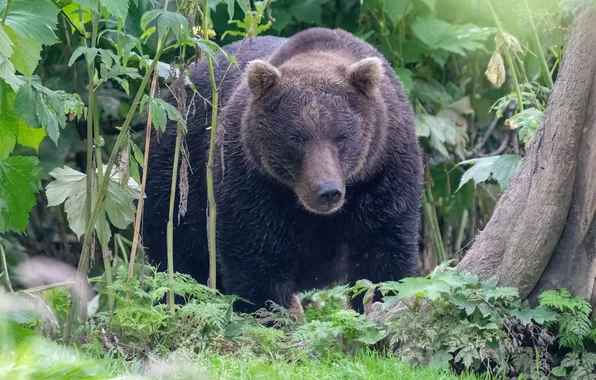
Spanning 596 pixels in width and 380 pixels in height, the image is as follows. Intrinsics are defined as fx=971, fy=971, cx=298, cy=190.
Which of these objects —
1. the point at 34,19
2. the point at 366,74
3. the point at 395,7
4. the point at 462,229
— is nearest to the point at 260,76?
the point at 366,74

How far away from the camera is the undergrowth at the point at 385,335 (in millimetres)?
4500

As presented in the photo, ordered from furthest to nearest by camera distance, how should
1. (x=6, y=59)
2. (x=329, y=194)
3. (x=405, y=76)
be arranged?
(x=405, y=76)
(x=329, y=194)
(x=6, y=59)

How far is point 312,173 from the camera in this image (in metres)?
5.70

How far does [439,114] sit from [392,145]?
251 centimetres

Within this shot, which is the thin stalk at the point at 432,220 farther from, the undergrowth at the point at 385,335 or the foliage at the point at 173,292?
the undergrowth at the point at 385,335

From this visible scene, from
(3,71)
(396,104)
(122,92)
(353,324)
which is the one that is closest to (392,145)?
(396,104)

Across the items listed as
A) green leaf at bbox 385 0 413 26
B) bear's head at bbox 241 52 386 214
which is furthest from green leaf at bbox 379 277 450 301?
green leaf at bbox 385 0 413 26

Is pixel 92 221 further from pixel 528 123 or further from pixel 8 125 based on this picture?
pixel 528 123

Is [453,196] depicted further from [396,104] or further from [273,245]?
[273,245]

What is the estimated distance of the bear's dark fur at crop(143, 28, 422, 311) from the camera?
5.90 m

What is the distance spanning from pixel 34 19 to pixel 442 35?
4.41 metres

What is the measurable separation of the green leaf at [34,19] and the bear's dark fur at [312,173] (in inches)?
62.3

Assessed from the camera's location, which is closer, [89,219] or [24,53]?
[24,53]

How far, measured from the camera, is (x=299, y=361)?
4.80 meters
